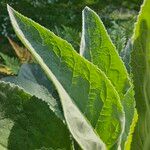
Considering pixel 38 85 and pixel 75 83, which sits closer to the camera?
pixel 75 83

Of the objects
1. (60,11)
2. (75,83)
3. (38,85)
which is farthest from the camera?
(60,11)

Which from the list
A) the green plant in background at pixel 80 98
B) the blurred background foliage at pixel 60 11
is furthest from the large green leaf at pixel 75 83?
the blurred background foliage at pixel 60 11

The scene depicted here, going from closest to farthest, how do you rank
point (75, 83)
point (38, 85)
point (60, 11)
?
point (75, 83)
point (38, 85)
point (60, 11)

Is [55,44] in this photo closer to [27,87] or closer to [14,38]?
[27,87]

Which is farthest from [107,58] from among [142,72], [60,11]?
[60,11]

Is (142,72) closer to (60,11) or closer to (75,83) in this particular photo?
(75,83)

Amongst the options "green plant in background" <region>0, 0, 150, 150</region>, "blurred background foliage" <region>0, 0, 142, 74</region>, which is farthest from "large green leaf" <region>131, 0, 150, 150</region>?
"blurred background foliage" <region>0, 0, 142, 74</region>
